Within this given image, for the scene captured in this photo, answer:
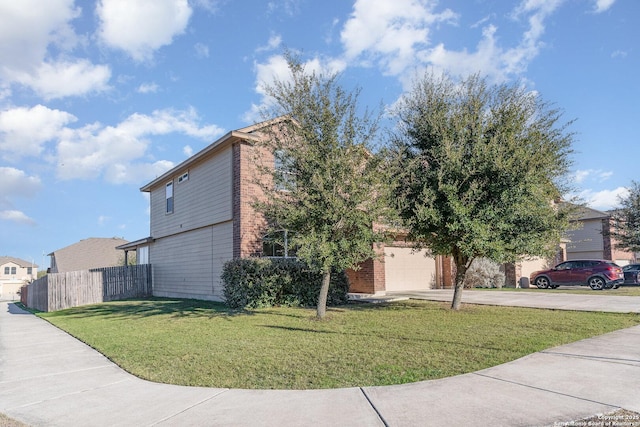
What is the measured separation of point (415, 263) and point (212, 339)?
46.1 feet

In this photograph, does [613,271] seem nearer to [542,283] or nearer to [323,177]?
[542,283]

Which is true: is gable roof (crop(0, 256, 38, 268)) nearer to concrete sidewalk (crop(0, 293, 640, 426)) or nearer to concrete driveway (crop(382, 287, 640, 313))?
concrete driveway (crop(382, 287, 640, 313))

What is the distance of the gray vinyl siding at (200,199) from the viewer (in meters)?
16.1

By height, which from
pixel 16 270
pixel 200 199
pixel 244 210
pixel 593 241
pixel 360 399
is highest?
pixel 200 199

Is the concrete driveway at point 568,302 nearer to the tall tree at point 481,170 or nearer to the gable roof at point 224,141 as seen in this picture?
the tall tree at point 481,170

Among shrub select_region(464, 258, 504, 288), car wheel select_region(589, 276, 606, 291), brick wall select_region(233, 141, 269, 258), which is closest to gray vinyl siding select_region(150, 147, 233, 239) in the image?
brick wall select_region(233, 141, 269, 258)

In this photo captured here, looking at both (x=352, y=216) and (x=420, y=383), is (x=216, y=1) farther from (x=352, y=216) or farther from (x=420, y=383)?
(x=420, y=383)

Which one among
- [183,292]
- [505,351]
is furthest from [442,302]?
[183,292]

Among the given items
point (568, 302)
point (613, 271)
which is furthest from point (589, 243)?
point (568, 302)

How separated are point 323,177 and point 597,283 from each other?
18.0 m

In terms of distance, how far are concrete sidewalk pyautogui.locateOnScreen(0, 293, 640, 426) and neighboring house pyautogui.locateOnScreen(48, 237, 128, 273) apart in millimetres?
46262

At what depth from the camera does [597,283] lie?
→ 2144 cm

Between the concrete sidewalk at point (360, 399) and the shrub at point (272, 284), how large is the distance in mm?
6950

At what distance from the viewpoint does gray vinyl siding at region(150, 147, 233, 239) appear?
1611 centimetres
